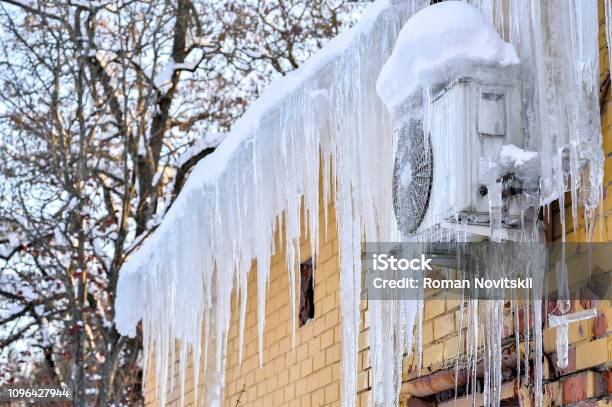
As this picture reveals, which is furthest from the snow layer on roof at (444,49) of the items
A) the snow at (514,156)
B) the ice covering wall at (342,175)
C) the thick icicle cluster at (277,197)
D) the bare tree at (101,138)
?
the bare tree at (101,138)

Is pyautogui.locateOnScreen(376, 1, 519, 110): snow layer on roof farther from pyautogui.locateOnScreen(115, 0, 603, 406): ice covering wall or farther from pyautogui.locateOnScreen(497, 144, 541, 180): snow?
pyautogui.locateOnScreen(497, 144, 541, 180): snow

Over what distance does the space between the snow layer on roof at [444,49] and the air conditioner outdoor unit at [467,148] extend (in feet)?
0.19

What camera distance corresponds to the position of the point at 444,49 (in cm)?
323

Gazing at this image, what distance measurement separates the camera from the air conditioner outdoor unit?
10.3ft

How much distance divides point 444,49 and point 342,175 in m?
1.09

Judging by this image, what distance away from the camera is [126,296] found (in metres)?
6.29

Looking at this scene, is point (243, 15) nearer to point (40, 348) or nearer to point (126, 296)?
point (40, 348)

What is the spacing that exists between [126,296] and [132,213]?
644 centimetres

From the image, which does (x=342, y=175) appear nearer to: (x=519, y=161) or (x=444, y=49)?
(x=444, y=49)

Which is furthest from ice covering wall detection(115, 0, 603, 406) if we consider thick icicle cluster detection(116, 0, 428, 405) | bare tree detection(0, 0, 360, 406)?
bare tree detection(0, 0, 360, 406)

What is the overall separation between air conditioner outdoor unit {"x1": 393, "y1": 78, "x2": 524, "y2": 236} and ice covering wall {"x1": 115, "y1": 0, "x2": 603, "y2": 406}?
0.07m

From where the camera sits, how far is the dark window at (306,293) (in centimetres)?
548

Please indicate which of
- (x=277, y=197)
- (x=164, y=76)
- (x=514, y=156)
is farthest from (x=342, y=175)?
(x=164, y=76)

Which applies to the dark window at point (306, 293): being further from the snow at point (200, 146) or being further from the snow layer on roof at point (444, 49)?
the snow at point (200, 146)
